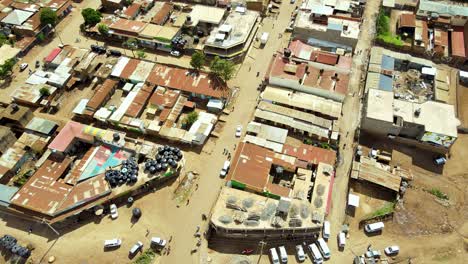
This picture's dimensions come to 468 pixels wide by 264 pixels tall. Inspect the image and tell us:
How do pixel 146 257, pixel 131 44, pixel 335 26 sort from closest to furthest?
1. pixel 146 257
2. pixel 335 26
3. pixel 131 44

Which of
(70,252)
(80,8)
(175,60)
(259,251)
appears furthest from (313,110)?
(80,8)

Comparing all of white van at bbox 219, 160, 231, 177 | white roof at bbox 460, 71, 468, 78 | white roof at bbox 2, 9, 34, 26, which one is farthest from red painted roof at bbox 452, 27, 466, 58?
white roof at bbox 2, 9, 34, 26

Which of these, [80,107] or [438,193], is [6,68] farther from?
[438,193]

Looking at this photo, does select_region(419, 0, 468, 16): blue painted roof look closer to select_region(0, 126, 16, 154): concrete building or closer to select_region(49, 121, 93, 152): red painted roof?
select_region(49, 121, 93, 152): red painted roof

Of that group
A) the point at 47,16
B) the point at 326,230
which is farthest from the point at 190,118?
the point at 47,16

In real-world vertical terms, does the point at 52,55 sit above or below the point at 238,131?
above

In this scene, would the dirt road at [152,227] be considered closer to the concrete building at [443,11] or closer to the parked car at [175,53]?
the parked car at [175,53]
